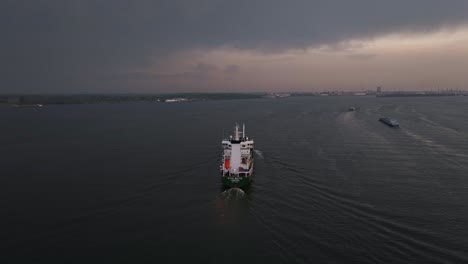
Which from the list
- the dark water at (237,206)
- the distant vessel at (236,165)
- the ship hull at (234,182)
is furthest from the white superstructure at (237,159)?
the dark water at (237,206)

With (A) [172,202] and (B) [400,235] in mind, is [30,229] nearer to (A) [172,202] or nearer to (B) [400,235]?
(A) [172,202]

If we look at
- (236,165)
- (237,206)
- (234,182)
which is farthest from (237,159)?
(237,206)

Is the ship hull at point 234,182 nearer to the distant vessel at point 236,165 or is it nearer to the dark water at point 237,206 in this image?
the distant vessel at point 236,165

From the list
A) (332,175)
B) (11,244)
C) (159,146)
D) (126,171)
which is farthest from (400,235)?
(159,146)

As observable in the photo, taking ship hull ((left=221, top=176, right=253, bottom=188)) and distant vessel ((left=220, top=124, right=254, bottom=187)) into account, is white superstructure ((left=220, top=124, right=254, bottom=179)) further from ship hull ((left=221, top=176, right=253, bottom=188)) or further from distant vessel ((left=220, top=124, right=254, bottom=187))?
ship hull ((left=221, top=176, right=253, bottom=188))

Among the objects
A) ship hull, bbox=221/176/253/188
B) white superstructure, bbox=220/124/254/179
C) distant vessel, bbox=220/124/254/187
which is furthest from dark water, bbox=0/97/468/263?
white superstructure, bbox=220/124/254/179

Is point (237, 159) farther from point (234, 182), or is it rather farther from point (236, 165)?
point (234, 182)
